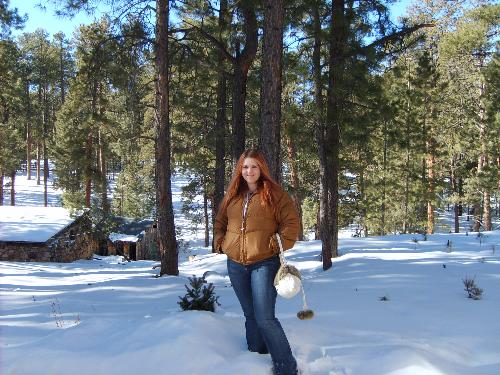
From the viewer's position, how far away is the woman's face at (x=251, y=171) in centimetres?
363

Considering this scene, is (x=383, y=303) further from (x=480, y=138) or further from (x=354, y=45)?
(x=480, y=138)

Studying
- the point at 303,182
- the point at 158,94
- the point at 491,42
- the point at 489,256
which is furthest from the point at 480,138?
the point at 158,94

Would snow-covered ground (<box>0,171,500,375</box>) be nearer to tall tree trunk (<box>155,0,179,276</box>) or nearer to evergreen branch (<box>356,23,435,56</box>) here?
tall tree trunk (<box>155,0,179,276</box>)

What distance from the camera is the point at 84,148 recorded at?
27547 millimetres

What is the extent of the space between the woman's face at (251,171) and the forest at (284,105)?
124 inches

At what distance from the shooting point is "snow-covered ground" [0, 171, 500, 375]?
3.53m

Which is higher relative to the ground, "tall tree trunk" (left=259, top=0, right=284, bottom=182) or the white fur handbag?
"tall tree trunk" (left=259, top=0, right=284, bottom=182)

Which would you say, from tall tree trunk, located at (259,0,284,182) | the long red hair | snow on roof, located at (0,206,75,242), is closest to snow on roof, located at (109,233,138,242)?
snow on roof, located at (0,206,75,242)

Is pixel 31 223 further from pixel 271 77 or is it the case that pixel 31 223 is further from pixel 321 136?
pixel 271 77

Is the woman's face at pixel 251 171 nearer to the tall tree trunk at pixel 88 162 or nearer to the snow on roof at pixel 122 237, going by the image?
the tall tree trunk at pixel 88 162

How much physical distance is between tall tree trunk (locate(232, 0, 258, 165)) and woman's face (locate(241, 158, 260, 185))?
6.92 metres

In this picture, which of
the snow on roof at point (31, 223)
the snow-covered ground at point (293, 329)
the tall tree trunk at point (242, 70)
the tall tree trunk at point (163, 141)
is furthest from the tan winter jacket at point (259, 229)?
the snow on roof at point (31, 223)

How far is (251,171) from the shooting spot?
3625 millimetres

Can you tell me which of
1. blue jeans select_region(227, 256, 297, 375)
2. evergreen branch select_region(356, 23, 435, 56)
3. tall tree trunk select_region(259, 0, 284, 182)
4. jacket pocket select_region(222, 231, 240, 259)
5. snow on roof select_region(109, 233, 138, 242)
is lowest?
snow on roof select_region(109, 233, 138, 242)
